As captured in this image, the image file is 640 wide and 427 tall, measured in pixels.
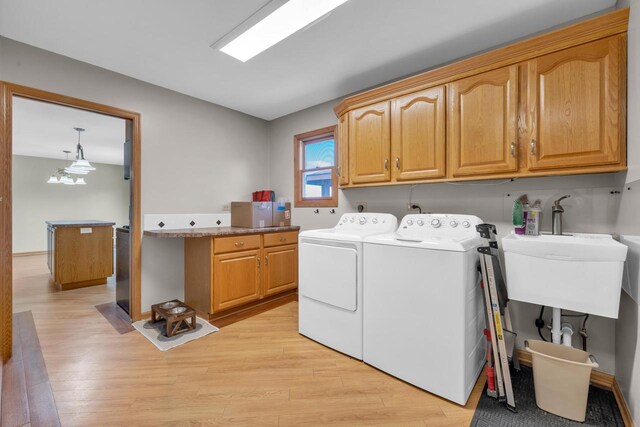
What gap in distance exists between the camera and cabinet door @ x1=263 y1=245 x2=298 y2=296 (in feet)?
10.3

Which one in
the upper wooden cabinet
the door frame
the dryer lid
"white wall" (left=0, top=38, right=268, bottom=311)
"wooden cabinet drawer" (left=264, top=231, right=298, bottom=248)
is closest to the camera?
the upper wooden cabinet

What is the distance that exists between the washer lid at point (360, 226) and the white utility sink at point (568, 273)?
967mm

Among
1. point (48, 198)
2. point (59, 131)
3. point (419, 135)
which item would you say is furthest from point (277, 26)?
point (48, 198)

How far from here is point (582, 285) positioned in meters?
1.44

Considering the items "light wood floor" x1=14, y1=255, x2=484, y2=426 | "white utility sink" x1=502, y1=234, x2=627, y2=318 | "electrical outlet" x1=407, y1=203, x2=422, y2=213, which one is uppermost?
"electrical outlet" x1=407, y1=203, x2=422, y2=213

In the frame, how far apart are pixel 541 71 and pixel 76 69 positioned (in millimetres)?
3530

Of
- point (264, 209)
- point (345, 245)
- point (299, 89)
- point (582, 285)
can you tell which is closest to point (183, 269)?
point (264, 209)

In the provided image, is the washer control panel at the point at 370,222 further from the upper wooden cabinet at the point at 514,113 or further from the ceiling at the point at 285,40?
the ceiling at the point at 285,40

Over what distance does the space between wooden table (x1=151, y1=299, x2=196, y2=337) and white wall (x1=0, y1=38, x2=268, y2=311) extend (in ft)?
1.00

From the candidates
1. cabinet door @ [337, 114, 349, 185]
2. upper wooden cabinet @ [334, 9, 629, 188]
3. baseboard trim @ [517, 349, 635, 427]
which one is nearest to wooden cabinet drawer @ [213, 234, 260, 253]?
cabinet door @ [337, 114, 349, 185]

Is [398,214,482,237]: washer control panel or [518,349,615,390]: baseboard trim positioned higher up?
[398,214,482,237]: washer control panel

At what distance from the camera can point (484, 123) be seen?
1949mm

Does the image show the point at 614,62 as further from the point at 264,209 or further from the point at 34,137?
the point at 34,137

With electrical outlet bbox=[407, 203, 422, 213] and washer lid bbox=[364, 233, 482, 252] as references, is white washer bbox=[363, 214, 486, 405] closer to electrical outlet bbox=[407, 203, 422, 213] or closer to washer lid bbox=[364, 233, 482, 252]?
washer lid bbox=[364, 233, 482, 252]
